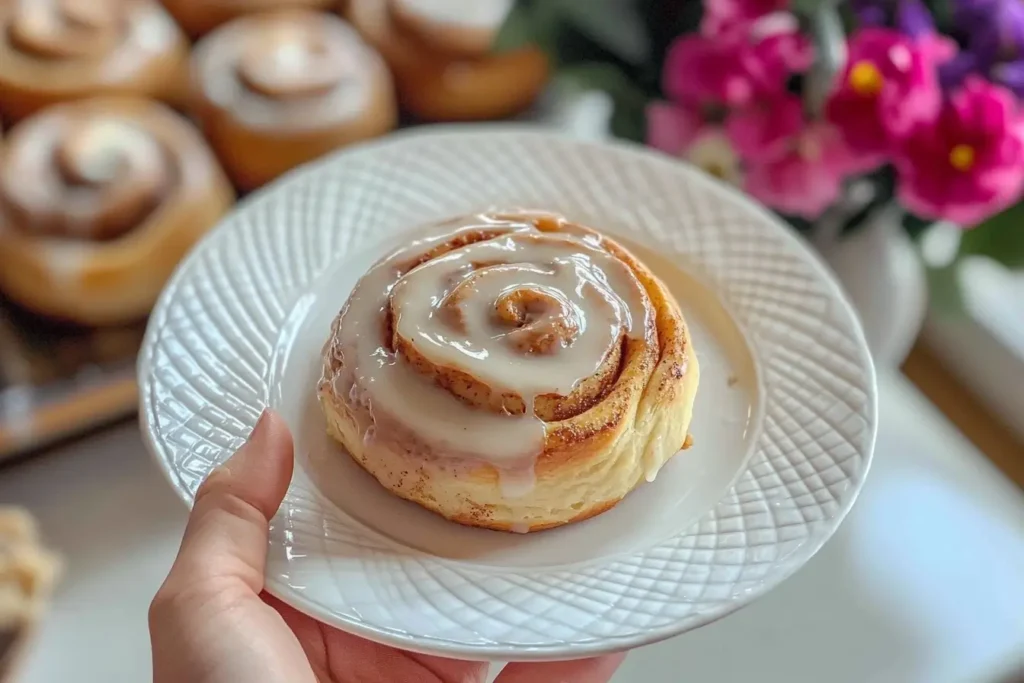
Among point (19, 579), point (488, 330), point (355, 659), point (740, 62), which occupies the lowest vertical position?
point (19, 579)

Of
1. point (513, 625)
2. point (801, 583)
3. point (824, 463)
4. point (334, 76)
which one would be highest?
point (824, 463)

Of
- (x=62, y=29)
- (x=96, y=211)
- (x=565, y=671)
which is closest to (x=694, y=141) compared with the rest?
(x=565, y=671)

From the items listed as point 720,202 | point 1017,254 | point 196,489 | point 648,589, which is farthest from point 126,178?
point 1017,254

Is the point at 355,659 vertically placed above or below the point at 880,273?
below

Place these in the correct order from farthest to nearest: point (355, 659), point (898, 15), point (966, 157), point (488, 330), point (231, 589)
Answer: point (898, 15) → point (966, 157) → point (355, 659) → point (488, 330) → point (231, 589)

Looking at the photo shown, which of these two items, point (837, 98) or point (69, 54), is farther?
point (69, 54)

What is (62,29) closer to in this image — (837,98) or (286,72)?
(286,72)

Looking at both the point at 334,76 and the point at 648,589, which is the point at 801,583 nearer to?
the point at 648,589
